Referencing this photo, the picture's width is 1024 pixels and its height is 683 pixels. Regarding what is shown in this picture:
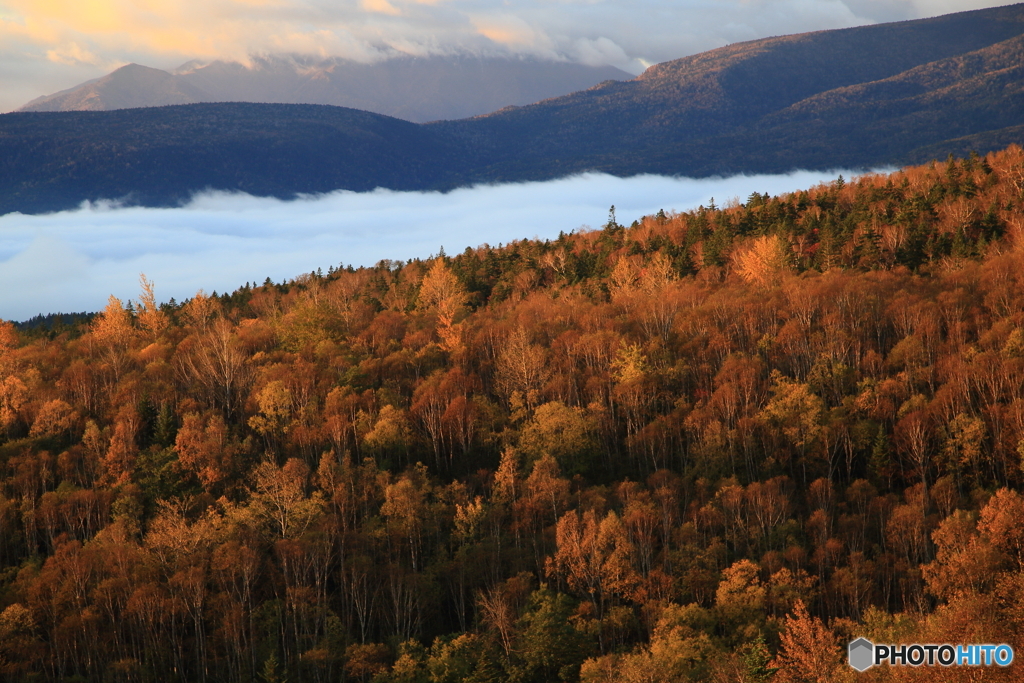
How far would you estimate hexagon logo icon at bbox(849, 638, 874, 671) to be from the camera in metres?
57.6

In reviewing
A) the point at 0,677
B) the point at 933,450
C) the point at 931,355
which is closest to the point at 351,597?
the point at 0,677

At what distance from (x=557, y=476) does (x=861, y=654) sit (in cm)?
4038

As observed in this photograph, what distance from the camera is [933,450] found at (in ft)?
311

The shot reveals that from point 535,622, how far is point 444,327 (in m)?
65.5

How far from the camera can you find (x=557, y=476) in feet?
314

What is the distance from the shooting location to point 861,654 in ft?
194

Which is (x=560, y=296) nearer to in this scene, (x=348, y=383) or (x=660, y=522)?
(x=348, y=383)

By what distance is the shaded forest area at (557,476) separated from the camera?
7206 cm

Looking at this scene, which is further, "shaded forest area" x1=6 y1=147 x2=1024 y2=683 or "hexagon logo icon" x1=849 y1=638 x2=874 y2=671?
"shaded forest area" x1=6 y1=147 x2=1024 y2=683

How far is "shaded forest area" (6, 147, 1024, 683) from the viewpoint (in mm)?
72062

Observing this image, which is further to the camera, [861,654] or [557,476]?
[557,476]

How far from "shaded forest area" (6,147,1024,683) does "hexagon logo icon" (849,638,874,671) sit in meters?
1.71

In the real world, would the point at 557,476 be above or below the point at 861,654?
above

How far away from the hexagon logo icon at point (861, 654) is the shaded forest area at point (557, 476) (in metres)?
1.71
